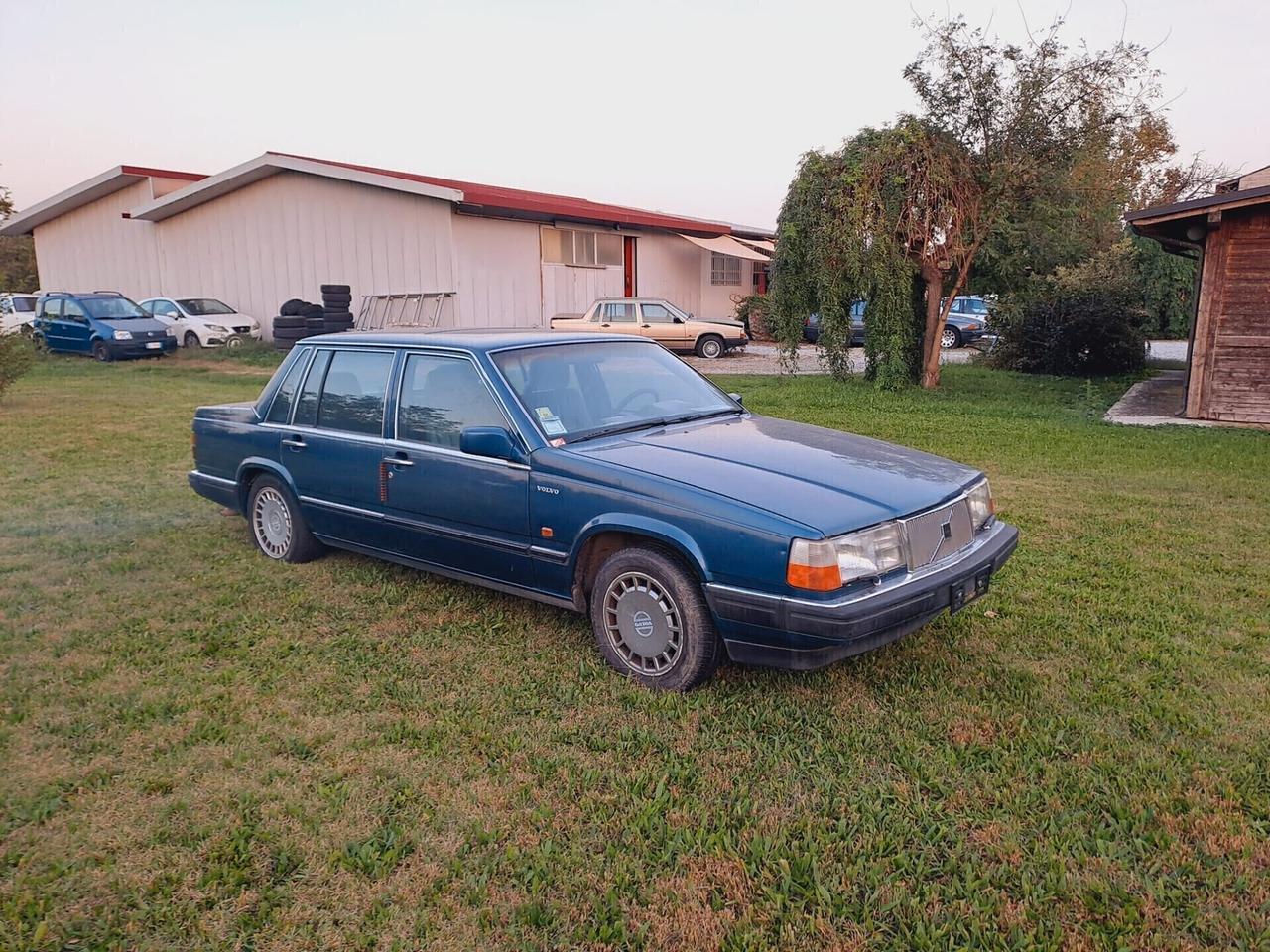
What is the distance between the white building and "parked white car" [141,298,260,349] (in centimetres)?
79

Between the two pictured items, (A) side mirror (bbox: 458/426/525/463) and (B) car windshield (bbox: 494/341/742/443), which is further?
(B) car windshield (bbox: 494/341/742/443)

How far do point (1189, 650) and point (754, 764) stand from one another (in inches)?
94.1

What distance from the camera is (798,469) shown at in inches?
162

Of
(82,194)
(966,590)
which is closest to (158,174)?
(82,194)

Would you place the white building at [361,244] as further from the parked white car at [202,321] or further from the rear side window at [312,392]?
the rear side window at [312,392]

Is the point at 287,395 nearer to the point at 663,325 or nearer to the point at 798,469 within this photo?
the point at 798,469

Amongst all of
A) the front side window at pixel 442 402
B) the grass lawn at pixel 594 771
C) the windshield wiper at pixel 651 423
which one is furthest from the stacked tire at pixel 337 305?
the windshield wiper at pixel 651 423

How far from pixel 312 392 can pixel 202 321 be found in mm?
19949

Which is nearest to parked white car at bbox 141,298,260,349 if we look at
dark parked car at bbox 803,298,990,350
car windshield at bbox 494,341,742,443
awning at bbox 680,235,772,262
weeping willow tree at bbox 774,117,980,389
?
awning at bbox 680,235,772,262

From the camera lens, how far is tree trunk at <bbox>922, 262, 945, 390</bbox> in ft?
49.2

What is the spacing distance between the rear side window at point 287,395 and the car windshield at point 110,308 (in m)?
19.0

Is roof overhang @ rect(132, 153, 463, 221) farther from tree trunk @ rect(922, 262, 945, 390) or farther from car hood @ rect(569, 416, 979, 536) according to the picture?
car hood @ rect(569, 416, 979, 536)

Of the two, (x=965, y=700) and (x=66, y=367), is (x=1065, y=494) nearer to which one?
(x=965, y=700)

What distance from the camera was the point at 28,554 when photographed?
6102 mm
